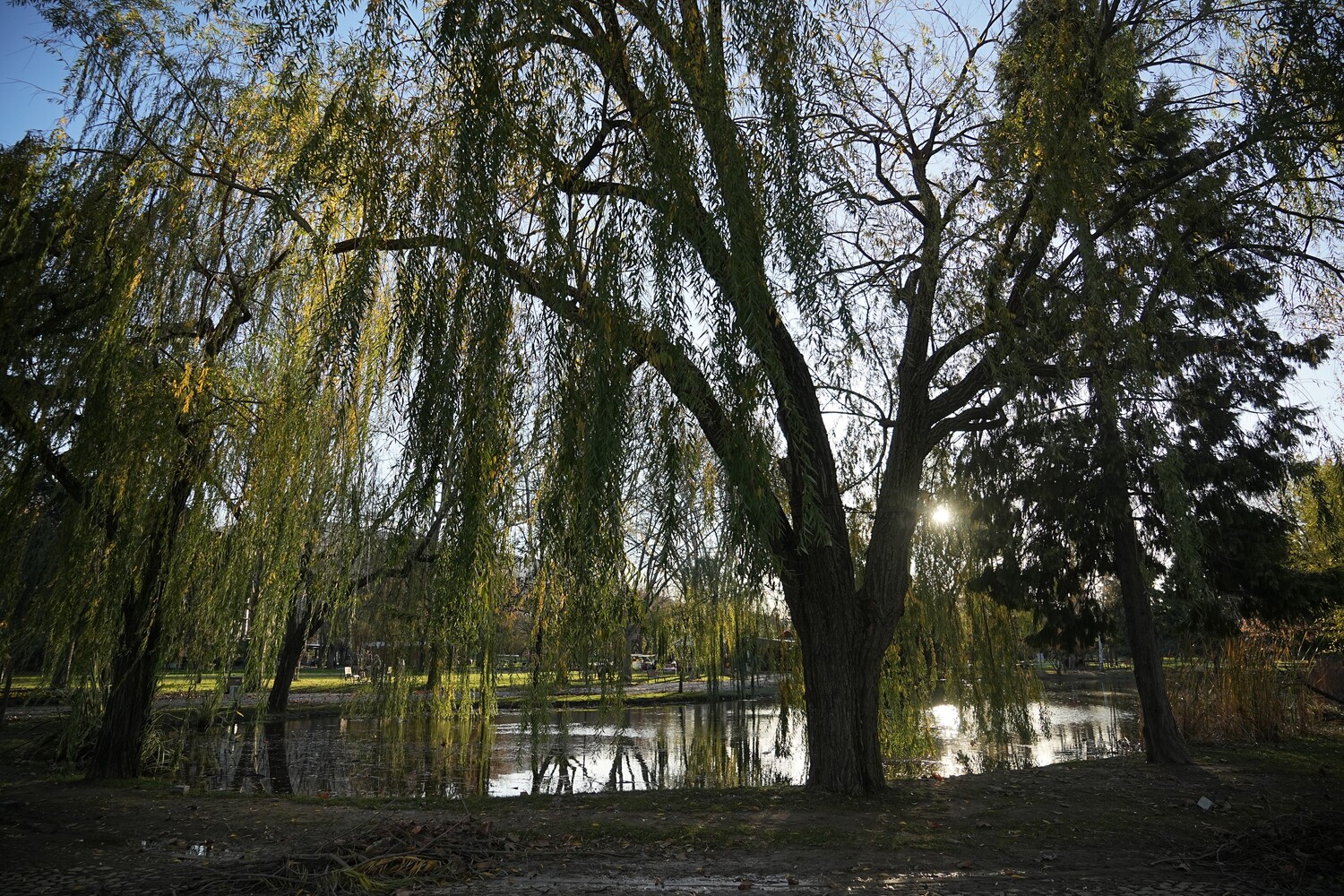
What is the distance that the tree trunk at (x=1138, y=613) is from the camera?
8.30 metres

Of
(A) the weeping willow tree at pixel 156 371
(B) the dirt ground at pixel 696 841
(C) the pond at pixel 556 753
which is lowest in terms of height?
(C) the pond at pixel 556 753

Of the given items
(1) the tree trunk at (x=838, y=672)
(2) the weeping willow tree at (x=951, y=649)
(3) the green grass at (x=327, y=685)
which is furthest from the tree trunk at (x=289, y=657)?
(1) the tree trunk at (x=838, y=672)

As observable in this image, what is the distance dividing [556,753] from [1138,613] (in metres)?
7.00

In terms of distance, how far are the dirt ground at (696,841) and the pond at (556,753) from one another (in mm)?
1666

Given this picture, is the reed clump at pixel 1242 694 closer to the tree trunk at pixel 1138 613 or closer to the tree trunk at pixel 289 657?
the tree trunk at pixel 1138 613

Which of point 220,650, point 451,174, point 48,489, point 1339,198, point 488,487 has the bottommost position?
point 220,650

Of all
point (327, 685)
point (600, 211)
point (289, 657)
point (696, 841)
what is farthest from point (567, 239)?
point (327, 685)

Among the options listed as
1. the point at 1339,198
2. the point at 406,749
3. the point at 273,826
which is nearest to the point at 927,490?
the point at 1339,198

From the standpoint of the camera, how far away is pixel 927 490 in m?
8.76

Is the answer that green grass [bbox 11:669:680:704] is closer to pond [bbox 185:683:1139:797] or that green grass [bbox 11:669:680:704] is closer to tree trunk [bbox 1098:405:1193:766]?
pond [bbox 185:683:1139:797]

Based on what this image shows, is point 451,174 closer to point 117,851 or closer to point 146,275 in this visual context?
point 146,275

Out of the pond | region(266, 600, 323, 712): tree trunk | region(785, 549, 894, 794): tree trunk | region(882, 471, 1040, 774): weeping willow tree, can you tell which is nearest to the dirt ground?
region(785, 549, 894, 794): tree trunk

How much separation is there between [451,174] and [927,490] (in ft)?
20.2

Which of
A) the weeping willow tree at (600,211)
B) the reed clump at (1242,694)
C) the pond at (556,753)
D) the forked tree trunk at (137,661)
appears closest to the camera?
the weeping willow tree at (600,211)
